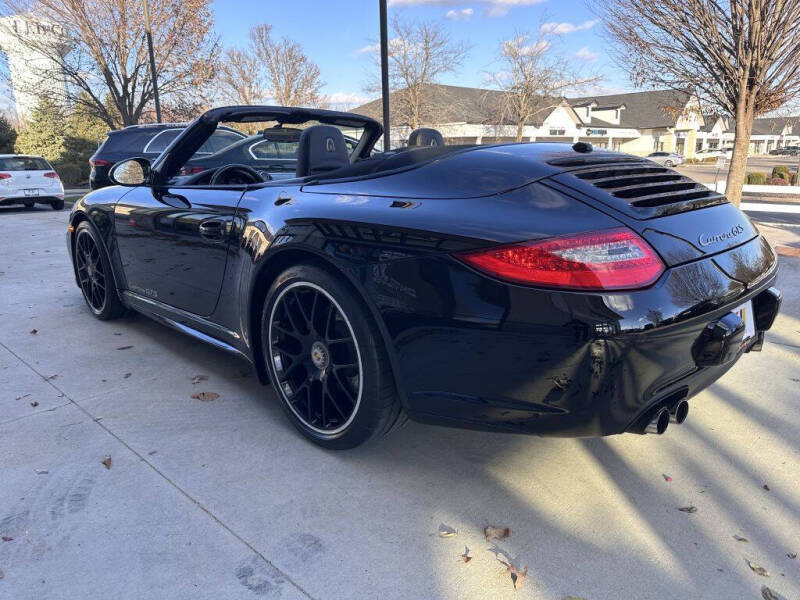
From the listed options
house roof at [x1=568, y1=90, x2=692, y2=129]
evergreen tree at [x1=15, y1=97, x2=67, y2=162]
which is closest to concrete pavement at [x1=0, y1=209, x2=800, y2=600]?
evergreen tree at [x1=15, y1=97, x2=67, y2=162]

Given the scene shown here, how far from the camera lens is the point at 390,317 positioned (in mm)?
2039

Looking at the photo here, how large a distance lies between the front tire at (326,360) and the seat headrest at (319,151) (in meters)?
0.64

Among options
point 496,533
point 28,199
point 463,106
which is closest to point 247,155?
point 496,533

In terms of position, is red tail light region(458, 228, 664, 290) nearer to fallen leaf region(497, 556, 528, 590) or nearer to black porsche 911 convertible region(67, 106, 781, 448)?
black porsche 911 convertible region(67, 106, 781, 448)

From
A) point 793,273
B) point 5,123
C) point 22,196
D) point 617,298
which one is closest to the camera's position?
point 617,298

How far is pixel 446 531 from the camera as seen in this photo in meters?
2.02

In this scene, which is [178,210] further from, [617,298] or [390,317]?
[617,298]

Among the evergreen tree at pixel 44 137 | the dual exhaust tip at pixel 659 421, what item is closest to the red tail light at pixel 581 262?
the dual exhaust tip at pixel 659 421

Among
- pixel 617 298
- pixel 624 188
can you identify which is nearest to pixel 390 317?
pixel 617 298

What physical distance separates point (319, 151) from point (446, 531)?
1823 mm

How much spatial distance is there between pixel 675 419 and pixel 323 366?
4.38 ft

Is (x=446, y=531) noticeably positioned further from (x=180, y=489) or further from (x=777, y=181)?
(x=777, y=181)

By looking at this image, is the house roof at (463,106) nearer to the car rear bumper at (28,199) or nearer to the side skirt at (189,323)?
the car rear bumper at (28,199)

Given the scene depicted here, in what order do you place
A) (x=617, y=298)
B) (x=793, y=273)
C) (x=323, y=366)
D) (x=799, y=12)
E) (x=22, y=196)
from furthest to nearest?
(x=22, y=196), (x=799, y=12), (x=793, y=273), (x=323, y=366), (x=617, y=298)
